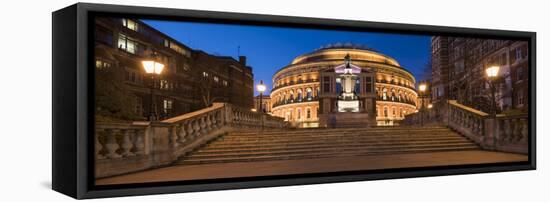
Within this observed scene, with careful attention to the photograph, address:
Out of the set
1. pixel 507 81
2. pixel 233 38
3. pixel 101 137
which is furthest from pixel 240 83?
pixel 507 81

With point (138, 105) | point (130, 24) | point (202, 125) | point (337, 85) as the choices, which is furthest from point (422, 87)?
point (130, 24)

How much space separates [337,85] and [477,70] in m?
3.97

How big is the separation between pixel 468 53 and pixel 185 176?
787 centimetres

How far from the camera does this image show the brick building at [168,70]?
11445mm

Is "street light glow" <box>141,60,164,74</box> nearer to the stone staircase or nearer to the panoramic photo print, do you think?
the panoramic photo print

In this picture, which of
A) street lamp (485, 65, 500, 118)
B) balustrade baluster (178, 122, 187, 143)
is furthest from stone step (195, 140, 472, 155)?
street lamp (485, 65, 500, 118)

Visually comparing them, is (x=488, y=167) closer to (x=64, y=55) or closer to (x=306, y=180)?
(x=306, y=180)

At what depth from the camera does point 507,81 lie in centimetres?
1580

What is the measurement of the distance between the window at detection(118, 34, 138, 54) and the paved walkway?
2415mm

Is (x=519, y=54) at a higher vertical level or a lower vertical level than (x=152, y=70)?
higher

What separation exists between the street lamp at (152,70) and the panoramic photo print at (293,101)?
30 millimetres

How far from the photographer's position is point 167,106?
12359 mm

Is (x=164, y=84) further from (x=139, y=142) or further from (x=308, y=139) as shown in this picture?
(x=308, y=139)

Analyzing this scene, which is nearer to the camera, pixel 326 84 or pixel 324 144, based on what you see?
pixel 324 144
